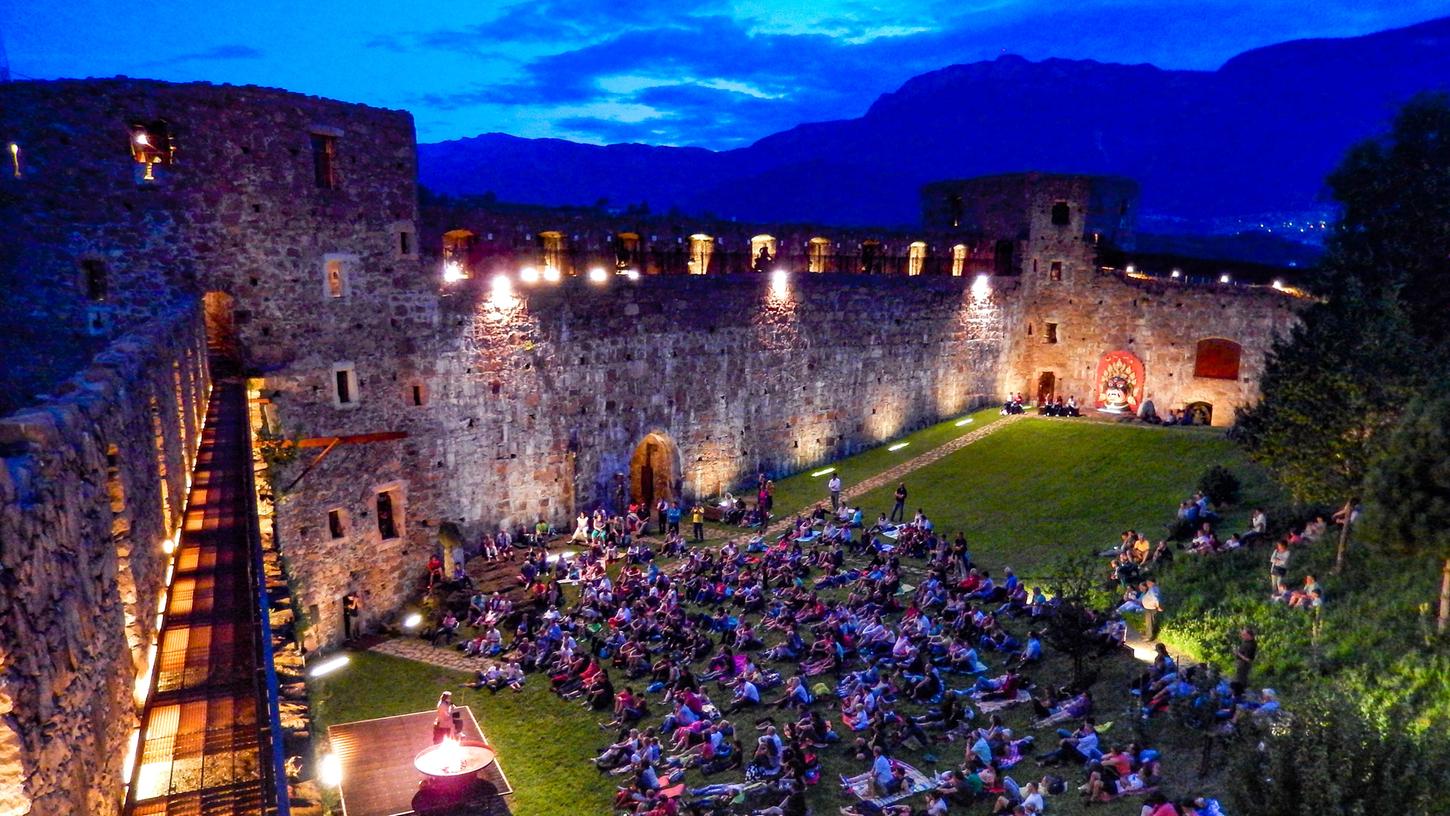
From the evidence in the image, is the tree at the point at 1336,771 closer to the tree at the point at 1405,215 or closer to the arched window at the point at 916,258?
the tree at the point at 1405,215

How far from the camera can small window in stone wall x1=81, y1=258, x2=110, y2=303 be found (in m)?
16.5

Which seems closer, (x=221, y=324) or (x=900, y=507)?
(x=221, y=324)

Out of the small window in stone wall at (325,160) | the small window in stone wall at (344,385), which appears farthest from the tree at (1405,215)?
the small window in stone wall at (325,160)

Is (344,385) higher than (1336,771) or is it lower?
higher

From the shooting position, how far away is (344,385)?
2045 centimetres

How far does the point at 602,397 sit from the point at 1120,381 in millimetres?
23539

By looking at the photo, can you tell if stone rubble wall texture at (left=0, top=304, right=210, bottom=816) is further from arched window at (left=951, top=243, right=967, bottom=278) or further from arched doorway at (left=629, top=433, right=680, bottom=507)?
arched window at (left=951, top=243, right=967, bottom=278)

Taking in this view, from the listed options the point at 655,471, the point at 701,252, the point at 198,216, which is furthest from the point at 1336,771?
the point at 701,252

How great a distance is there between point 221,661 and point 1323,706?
10483mm

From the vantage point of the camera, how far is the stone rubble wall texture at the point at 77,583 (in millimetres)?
3002

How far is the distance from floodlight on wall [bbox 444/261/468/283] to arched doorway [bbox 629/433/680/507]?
27.8 ft

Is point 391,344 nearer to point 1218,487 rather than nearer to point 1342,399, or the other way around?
point 1342,399

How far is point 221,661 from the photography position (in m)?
5.91

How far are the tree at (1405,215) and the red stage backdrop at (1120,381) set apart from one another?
11.5 m
